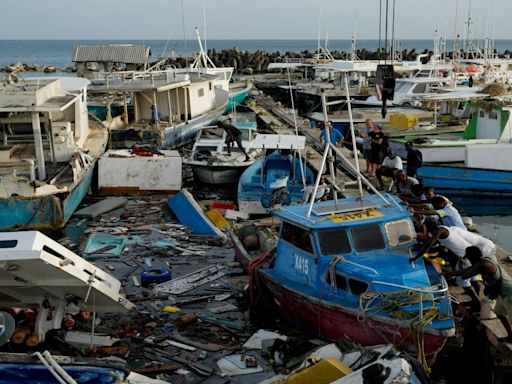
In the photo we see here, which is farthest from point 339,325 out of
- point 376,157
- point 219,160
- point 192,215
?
point 219,160

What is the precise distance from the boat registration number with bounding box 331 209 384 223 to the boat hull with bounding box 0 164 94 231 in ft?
28.2

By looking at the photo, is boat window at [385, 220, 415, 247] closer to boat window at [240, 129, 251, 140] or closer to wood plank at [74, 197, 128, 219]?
wood plank at [74, 197, 128, 219]

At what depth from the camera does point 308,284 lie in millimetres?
10438

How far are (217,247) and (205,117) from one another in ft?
49.0

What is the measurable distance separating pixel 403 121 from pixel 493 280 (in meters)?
17.3

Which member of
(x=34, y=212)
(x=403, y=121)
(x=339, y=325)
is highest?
(x=403, y=121)

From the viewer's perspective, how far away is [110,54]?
4056cm

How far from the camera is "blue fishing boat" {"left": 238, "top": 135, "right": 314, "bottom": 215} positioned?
17.3 meters

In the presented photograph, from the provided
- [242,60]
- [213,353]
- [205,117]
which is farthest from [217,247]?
[242,60]

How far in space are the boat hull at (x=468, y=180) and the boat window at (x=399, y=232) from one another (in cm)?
1185

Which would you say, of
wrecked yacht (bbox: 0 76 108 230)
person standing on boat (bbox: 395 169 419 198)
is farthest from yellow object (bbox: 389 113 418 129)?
person standing on boat (bbox: 395 169 419 198)

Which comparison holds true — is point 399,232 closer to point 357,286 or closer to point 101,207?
point 357,286

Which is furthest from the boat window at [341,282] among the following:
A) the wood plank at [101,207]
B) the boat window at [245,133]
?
the boat window at [245,133]

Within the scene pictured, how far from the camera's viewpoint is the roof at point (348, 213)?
1013cm
